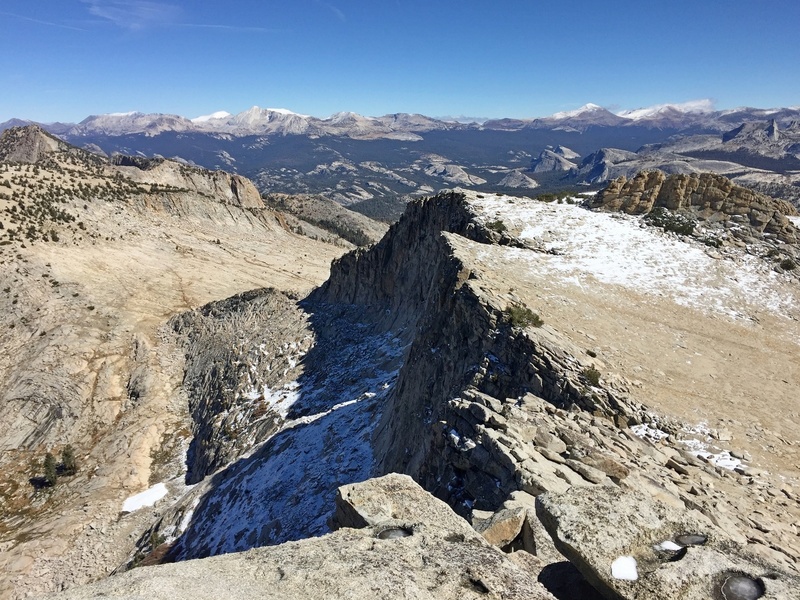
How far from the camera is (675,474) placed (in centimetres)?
1094

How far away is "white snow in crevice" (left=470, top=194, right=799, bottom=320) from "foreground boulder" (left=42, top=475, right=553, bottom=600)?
18098 mm

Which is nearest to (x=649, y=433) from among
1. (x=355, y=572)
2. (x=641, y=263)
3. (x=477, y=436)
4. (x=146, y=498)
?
(x=477, y=436)

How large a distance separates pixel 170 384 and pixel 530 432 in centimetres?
3604

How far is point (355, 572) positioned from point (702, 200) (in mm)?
33560

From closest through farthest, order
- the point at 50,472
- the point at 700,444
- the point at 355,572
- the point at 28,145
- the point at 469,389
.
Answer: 1. the point at 355,572
2. the point at 700,444
3. the point at 469,389
4. the point at 50,472
5. the point at 28,145

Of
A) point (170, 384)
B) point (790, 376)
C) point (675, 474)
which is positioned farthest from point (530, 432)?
point (170, 384)

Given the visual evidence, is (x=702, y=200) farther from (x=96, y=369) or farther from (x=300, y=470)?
(x=96, y=369)

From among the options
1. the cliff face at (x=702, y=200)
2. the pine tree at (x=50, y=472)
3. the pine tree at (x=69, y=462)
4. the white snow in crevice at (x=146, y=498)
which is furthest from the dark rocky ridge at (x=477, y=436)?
the cliff face at (x=702, y=200)

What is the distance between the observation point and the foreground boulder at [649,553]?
4.71 meters

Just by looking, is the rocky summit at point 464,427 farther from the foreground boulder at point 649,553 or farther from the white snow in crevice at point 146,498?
the white snow in crevice at point 146,498

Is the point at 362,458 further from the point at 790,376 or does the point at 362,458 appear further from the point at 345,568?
the point at 790,376

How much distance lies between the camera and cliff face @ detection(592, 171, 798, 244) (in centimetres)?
2673

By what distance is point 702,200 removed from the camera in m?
29.8

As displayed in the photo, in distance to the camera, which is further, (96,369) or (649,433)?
(96,369)
